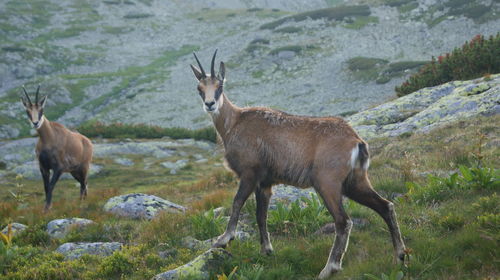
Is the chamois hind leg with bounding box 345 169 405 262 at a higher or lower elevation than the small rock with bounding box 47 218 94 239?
higher

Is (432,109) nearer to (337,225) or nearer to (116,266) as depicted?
(337,225)

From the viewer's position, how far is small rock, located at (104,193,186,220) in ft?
34.6

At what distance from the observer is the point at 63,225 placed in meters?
9.98

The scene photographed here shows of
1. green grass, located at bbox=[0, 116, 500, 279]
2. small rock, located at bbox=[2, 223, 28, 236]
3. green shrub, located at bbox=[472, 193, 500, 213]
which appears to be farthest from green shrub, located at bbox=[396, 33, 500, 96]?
small rock, located at bbox=[2, 223, 28, 236]

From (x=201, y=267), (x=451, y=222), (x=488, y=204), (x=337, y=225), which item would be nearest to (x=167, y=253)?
(x=201, y=267)

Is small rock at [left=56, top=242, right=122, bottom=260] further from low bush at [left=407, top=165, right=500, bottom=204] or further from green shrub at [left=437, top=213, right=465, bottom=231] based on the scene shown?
low bush at [left=407, top=165, right=500, bottom=204]

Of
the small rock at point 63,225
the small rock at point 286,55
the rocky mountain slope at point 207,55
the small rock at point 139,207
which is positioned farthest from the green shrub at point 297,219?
the small rock at point 286,55

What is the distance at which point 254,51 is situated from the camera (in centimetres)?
5600

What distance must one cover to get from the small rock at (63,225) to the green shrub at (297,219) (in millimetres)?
4526

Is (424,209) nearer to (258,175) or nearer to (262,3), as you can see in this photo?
(258,175)

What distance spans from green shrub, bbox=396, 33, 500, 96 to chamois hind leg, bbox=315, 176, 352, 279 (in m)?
17.2

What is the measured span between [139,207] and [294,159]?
5.35 m

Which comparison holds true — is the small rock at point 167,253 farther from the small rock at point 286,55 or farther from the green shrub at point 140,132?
the small rock at point 286,55

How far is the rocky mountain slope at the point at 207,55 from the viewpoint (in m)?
40.2
